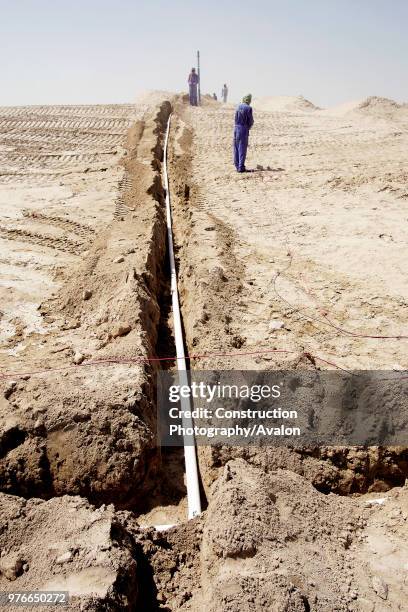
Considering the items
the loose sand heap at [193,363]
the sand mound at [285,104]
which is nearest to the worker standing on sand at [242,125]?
the loose sand heap at [193,363]

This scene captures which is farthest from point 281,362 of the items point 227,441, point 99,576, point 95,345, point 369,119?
point 369,119

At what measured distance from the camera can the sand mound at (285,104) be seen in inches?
896

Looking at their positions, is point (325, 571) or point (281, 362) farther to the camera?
point (281, 362)

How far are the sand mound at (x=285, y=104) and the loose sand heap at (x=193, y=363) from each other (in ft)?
46.6

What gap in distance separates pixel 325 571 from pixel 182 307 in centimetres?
339

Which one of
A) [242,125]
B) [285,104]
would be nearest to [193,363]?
[242,125]

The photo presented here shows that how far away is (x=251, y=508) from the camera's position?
2465 millimetres

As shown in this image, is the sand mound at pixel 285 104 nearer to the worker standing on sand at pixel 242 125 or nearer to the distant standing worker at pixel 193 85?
the distant standing worker at pixel 193 85

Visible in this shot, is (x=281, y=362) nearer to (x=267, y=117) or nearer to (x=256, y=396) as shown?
(x=256, y=396)

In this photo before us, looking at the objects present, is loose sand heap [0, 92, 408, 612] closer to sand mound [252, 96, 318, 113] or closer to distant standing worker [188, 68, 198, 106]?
distant standing worker [188, 68, 198, 106]

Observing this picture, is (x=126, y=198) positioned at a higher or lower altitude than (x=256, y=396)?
higher

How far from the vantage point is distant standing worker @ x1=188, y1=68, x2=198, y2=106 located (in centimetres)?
1965

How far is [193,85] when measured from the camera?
66.7 feet

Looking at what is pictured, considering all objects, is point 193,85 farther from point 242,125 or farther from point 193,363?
point 193,363
